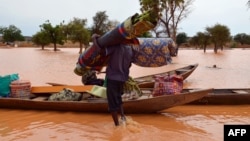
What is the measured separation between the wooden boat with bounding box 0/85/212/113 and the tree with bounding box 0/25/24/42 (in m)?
67.8

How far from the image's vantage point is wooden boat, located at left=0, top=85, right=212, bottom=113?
532 centimetres

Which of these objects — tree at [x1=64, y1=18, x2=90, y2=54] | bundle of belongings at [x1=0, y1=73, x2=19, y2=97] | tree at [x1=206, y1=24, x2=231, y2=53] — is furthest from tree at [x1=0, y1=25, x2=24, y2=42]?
bundle of belongings at [x1=0, y1=73, x2=19, y2=97]

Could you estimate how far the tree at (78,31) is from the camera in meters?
37.2

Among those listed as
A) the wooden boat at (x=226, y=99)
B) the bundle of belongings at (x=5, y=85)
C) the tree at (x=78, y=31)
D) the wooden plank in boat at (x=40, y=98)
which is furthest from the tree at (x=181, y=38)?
the bundle of belongings at (x=5, y=85)

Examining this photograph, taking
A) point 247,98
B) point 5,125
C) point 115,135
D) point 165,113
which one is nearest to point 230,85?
point 247,98

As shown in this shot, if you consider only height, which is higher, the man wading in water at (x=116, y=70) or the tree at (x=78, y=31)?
the tree at (x=78, y=31)

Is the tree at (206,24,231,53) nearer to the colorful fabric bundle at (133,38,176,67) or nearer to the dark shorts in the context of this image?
the colorful fabric bundle at (133,38,176,67)

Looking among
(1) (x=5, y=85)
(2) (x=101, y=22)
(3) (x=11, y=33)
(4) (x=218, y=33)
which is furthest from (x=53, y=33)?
(1) (x=5, y=85)

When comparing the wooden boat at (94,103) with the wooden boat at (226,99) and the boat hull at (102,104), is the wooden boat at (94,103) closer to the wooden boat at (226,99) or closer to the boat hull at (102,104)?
the boat hull at (102,104)

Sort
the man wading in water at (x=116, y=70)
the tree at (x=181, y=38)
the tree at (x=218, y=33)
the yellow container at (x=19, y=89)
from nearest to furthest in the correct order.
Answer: the man wading in water at (x=116, y=70) < the yellow container at (x=19, y=89) < the tree at (x=218, y=33) < the tree at (x=181, y=38)

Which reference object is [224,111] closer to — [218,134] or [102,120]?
[218,134]

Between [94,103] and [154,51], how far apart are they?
4.78 feet

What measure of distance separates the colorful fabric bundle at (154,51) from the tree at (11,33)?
2736 inches

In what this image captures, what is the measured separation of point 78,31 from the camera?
122 feet
